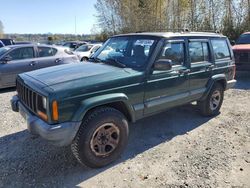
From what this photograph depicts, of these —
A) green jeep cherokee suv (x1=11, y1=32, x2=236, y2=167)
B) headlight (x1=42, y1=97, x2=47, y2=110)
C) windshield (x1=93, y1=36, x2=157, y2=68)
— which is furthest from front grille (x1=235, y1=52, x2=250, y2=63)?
headlight (x1=42, y1=97, x2=47, y2=110)

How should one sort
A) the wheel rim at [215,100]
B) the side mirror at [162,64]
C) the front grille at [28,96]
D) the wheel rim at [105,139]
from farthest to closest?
the wheel rim at [215,100] < the side mirror at [162,64] < the wheel rim at [105,139] < the front grille at [28,96]

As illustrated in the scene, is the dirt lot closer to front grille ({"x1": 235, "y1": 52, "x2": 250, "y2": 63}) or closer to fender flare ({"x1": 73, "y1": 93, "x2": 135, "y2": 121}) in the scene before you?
fender flare ({"x1": 73, "y1": 93, "x2": 135, "y2": 121})

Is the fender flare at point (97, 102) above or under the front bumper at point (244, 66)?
under

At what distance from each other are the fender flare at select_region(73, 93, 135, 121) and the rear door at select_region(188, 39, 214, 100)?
68.9 inches

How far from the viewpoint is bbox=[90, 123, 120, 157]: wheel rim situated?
356 centimetres

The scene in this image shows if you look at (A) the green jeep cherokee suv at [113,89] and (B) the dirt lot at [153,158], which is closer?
(A) the green jeep cherokee suv at [113,89]

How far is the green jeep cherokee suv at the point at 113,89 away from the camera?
10.5 ft

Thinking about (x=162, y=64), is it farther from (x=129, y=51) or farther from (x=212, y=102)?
(x=212, y=102)

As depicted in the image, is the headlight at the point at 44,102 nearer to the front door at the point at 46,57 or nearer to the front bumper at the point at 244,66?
the front door at the point at 46,57

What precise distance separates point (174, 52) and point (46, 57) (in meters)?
5.74

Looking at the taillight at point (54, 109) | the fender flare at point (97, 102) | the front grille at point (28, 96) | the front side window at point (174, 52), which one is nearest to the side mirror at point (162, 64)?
the front side window at point (174, 52)

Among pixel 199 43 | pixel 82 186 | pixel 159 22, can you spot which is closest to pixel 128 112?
pixel 82 186

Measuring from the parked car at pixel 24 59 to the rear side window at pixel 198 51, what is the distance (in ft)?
18.3

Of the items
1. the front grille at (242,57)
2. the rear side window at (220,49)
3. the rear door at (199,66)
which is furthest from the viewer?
the front grille at (242,57)
